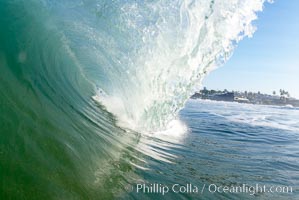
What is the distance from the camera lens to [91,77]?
12.2m

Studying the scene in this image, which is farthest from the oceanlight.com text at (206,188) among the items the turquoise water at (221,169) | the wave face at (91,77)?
the wave face at (91,77)

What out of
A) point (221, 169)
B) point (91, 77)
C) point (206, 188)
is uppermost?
point (91, 77)

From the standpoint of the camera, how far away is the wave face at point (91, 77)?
4.54 meters

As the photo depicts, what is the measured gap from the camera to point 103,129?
7.68m

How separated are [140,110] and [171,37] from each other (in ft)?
8.15

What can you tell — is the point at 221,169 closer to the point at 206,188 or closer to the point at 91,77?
the point at 206,188

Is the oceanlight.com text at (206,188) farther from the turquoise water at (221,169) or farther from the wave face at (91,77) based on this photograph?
the wave face at (91,77)

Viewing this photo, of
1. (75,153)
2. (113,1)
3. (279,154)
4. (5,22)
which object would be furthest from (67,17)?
(279,154)

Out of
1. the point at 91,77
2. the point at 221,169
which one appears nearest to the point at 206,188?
the point at 221,169

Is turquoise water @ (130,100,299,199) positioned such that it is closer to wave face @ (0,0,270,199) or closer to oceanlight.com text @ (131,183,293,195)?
oceanlight.com text @ (131,183,293,195)

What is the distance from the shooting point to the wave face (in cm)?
454

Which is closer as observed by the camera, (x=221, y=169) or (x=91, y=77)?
(x=221, y=169)

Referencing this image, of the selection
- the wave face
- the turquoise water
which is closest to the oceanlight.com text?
the turquoise water

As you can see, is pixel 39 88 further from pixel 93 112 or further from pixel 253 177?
pixel 253 177
